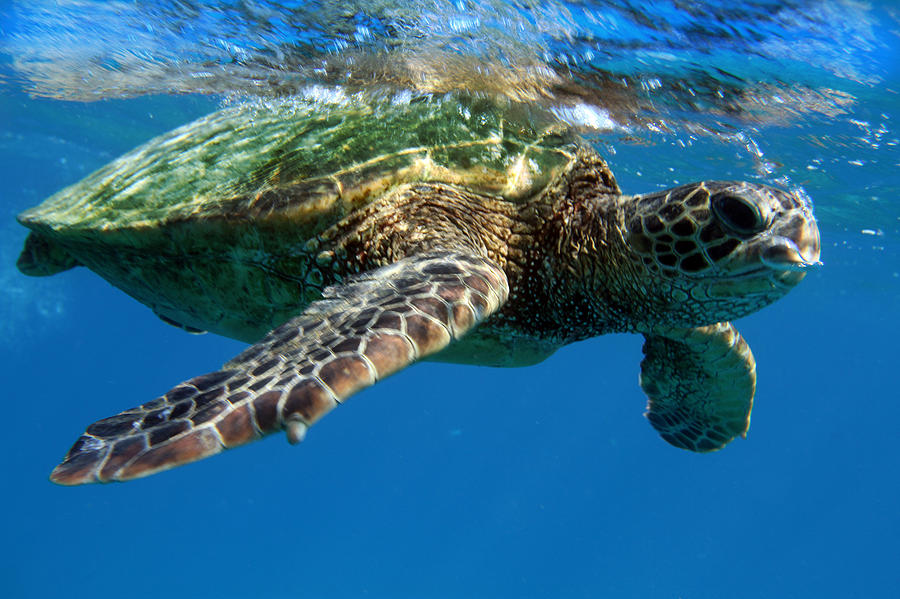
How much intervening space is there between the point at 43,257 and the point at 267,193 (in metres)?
3.20

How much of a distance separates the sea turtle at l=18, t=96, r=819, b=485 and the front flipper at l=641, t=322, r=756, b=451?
0.07 ft

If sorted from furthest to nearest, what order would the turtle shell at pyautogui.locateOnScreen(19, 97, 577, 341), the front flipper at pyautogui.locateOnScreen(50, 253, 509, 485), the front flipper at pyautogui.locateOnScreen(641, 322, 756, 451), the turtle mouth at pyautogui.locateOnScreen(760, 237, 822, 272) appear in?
the front flipper at pyautogui.locateOnScreen(641, 322, 756, 451)
the turtle shell at pyautogui.locateOnScreen(19, 97, 577, 341)
the turtle mouth at pyautogui.locateOnScreen(760, 237, 822, 272)
the front flipper at pyautogui.locateOnScreen(50, 253, 509, 485)

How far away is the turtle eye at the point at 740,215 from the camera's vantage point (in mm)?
2391

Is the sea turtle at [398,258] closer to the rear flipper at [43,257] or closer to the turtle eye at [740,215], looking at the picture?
the turtle eye at [740,215]

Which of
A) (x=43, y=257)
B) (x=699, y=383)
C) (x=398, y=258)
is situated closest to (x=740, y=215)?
(x=398, y=258)

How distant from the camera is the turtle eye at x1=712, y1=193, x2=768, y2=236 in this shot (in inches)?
94.1

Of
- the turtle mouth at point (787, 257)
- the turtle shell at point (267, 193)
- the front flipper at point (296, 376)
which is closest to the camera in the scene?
the front flipper at point (296, 376)

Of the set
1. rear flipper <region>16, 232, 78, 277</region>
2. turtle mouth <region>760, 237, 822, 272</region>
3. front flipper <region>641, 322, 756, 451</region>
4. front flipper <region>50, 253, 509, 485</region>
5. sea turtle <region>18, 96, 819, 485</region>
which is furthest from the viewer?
rear flipper <region>16, 232, 78, 277</region>

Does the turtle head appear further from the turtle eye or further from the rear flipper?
the rear flipper

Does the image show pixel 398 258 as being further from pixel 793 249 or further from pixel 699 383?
pixel 699 383

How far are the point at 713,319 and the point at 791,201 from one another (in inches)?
29.2

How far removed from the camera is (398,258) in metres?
2.86

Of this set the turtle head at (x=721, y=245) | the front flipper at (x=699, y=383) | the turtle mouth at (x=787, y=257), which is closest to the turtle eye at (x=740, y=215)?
the turtle head at (x=721, y=245)

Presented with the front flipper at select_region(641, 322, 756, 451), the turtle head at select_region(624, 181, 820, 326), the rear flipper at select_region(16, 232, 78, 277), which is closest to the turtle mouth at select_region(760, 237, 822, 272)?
the turtle head at select_region(624, 181, 820, 326)
